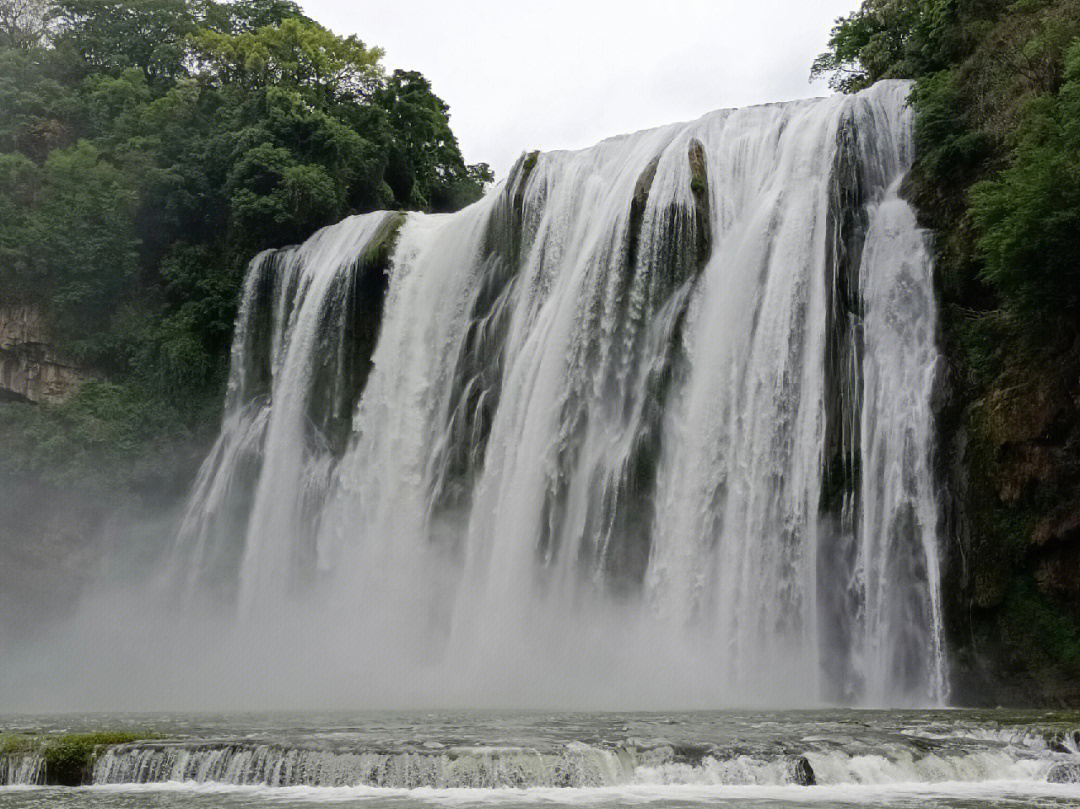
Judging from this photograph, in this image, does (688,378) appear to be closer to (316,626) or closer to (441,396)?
(441,396)

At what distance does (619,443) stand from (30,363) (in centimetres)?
2306

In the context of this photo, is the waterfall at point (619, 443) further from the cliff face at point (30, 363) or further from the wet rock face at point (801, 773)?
the wet rock face at point (801, 773)

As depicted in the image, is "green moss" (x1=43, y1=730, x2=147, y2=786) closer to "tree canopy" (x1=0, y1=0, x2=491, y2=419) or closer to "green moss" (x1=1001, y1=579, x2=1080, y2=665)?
"green moss" (x1=1001, y1=579, x2=1080, y2=665)

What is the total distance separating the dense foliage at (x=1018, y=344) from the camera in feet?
58.4

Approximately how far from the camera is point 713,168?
84.6ft

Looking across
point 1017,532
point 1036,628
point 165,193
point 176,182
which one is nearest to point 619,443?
Result: point 1017,532

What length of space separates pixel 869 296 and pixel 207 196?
25.5 meters

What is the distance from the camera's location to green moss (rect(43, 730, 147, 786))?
40.8 feet

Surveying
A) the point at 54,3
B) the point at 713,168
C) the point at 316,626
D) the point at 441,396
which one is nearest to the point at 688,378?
the point at 713,168

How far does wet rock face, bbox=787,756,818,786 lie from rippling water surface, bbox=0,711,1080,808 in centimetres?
1

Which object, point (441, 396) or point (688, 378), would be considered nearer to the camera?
point (688, 378)

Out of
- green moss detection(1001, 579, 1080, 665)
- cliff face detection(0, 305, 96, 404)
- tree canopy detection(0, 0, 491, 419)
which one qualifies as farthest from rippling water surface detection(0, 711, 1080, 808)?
cliff face detection(0, 305, 96, 404)

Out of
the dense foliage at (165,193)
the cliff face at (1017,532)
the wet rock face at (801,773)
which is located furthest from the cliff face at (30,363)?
the wet rock face at (801,773)

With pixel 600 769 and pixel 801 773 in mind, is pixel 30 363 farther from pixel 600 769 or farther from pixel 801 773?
pixel 801 773
